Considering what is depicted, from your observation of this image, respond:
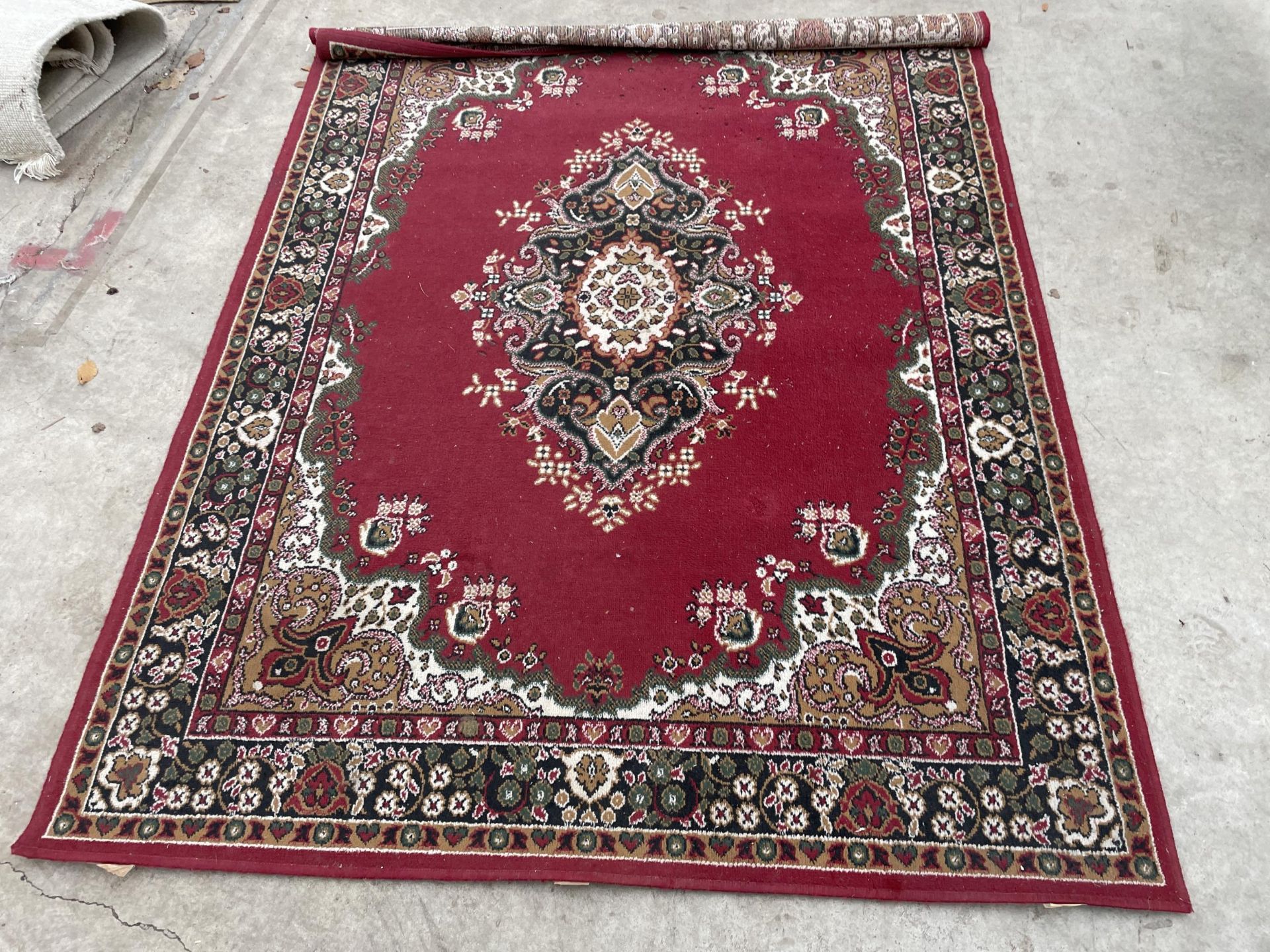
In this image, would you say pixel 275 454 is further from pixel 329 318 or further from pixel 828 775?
pixel 828 775

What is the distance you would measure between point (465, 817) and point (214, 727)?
20.5 inches

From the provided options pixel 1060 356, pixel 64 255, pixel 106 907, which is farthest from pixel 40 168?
pixel 1060 356

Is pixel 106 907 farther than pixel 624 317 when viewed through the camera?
No

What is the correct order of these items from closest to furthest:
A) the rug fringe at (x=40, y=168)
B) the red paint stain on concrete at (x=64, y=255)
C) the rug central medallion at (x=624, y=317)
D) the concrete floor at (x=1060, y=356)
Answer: the concrete floor at (x=1060, y=356)
the rug central medallion at (x=624, y=317)
the red paint stain on concrete at (x=64, y=255)
the rug fringe at (x=40, y=168)

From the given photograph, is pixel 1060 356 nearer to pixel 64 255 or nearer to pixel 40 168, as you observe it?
pixel 64 255

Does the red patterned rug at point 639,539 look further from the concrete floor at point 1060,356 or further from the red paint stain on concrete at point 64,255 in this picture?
the red paint stain on concrete at point 64,255

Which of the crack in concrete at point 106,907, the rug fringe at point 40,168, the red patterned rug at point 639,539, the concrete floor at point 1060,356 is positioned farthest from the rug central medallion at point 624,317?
the rug fringe at point 40,168

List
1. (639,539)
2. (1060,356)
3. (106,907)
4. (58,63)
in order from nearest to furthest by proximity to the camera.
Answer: (106,907) < (639,539) < (1060,356) < (58,63)

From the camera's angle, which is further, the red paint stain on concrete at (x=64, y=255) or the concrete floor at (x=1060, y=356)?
the red paint stain on concrete at (x=64, y=255)

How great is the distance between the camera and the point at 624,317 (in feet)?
6.60

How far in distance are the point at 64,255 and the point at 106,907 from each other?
5.56ft

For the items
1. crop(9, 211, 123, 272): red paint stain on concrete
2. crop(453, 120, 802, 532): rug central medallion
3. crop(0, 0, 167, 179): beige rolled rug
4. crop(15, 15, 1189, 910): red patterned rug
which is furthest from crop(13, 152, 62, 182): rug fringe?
crop(453, 120, 802, 532): rug central medallion

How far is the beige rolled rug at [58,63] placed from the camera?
2238 mm

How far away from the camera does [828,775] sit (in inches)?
56.9
